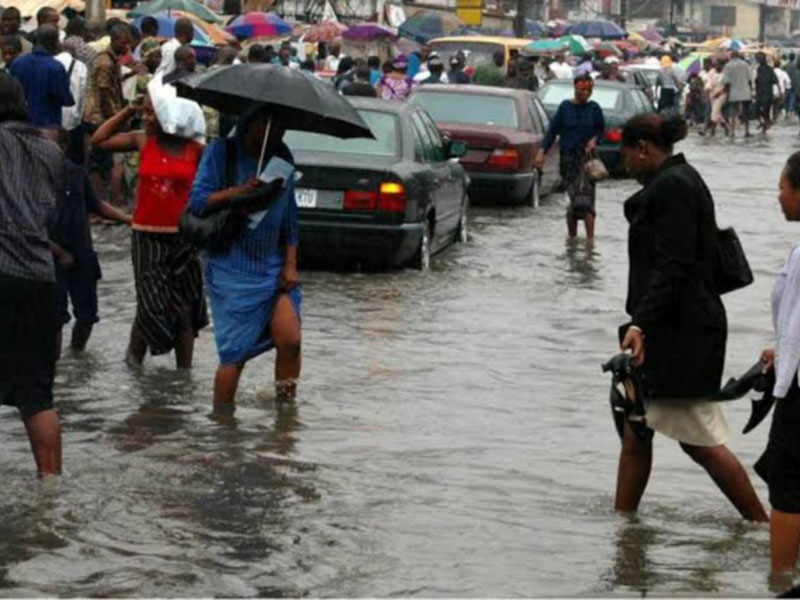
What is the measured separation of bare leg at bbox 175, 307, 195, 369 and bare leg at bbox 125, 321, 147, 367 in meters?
0.19

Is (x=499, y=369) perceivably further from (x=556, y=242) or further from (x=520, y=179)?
(x=520, y=179)

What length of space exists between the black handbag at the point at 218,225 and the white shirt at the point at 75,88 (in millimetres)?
9417

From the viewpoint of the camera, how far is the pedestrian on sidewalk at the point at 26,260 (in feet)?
27.9

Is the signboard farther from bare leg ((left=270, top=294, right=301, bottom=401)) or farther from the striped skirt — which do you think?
bare leg ((left=270, top=294, right=301, bottom=401))

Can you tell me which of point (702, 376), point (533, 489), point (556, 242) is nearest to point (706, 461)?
point (702, 376)

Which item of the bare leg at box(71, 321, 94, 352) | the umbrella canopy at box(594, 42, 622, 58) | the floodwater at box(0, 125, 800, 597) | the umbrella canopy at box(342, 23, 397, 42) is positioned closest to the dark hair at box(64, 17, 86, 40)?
the floodwater at box(0, 125, 800, 597)

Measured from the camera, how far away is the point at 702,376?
8352 millimetres

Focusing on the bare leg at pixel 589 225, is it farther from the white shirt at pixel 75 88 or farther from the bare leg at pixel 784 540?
the bare leg at pixel 784 540

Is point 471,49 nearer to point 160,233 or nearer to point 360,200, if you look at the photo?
point 360,200

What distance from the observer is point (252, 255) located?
1062cm

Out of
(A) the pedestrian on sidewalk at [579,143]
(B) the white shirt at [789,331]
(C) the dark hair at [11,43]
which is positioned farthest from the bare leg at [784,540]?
(A) the pedestrian on sidewalk at [579,143]

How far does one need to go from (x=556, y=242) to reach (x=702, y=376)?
13.0 metres

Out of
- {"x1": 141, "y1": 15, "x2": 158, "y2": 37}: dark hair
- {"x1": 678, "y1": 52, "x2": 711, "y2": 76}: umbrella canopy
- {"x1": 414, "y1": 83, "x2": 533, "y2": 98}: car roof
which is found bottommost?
{"x1": 678, "y1": 52, "x2": 711, "y2": 76}: umbrella canopy

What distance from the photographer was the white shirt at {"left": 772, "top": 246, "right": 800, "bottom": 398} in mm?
7242
